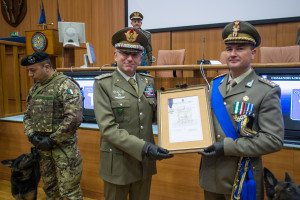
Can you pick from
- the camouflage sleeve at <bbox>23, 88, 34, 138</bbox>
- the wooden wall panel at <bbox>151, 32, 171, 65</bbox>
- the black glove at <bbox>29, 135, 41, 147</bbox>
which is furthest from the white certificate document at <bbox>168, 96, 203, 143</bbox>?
the wooden wall panel at <bbox>151, 32, 171, 65</bbox>

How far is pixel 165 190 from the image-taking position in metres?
2.56

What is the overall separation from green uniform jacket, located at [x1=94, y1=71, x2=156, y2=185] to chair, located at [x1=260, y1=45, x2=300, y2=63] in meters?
3.13

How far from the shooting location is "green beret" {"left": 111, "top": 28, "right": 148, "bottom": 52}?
1.56m

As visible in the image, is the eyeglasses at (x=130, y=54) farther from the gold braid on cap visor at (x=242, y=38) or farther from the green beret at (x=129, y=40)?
the gold braid on cap visor at (x=242, y=38)

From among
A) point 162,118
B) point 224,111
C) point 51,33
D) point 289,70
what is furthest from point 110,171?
point 51,33

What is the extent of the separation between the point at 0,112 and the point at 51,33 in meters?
1.47

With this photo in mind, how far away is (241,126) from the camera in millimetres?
1304

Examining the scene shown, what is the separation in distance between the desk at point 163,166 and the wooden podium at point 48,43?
1.26 meters

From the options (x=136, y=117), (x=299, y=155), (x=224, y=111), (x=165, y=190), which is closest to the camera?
(x=224, y=111)

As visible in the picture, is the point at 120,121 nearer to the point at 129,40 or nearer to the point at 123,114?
the point at 123,114

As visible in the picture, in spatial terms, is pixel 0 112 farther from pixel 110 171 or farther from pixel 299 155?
pixel 299 155

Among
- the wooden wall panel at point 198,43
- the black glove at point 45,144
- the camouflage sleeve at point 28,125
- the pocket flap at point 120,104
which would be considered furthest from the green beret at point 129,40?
the wooden wall panel at point 198,43

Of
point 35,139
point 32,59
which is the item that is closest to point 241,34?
point 32,59

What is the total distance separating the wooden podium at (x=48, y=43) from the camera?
4.01 meters
